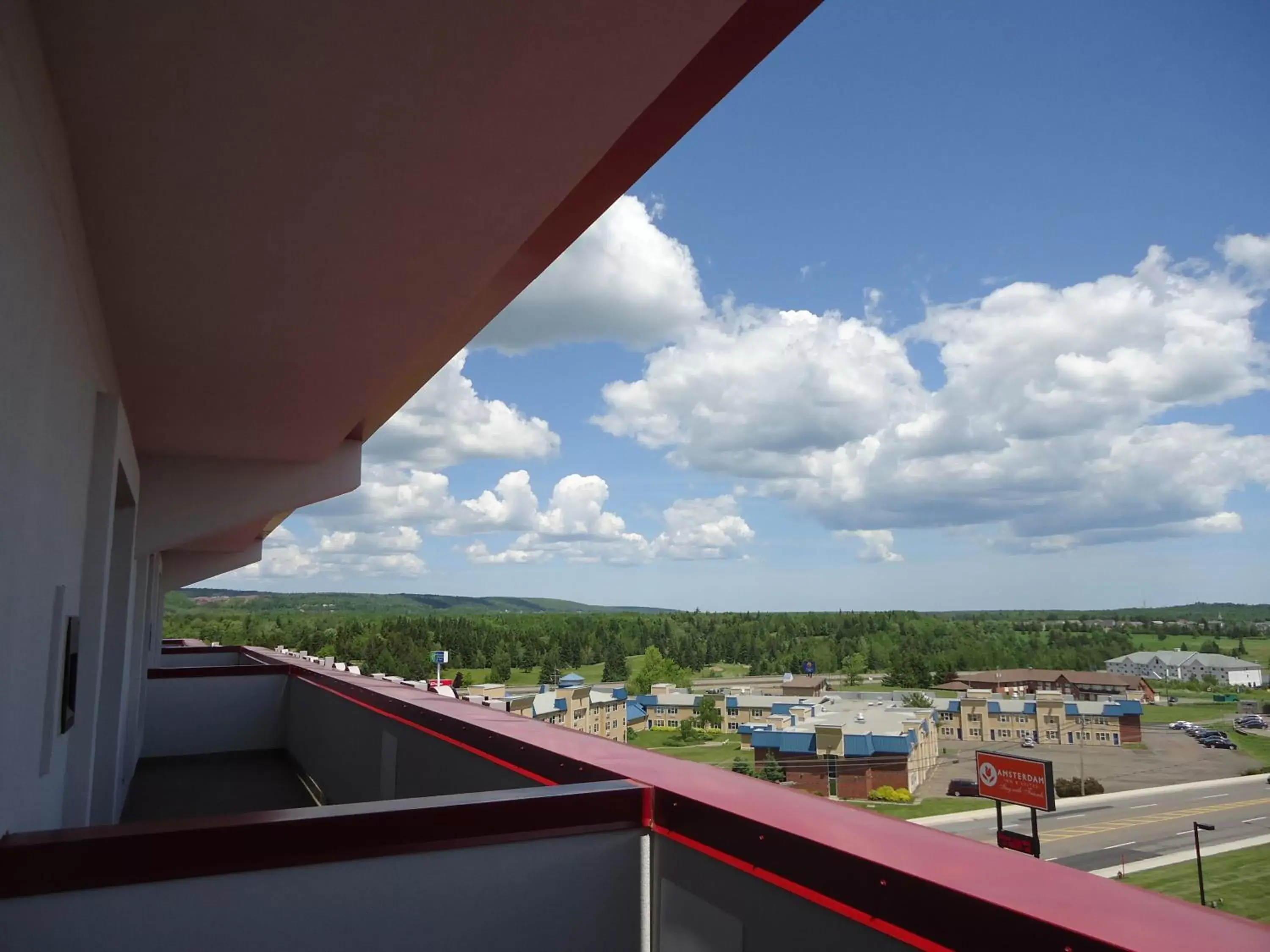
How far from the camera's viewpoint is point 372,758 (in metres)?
4.51

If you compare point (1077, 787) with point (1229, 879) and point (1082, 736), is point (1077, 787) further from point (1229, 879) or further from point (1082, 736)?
point (1229, 879)

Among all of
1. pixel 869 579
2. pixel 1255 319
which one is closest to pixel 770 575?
pixel 869 579

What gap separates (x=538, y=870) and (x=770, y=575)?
18290mm

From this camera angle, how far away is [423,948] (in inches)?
68.0

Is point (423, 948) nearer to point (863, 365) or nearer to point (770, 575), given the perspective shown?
point (770, 575)

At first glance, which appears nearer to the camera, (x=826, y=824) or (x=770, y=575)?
(x=826, y=824)

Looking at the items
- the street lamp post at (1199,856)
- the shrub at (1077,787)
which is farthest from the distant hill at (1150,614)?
the street lamp post at (1199,856)

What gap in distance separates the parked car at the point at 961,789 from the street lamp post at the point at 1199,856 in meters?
0.78

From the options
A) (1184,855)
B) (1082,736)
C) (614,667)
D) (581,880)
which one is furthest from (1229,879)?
(614,667)

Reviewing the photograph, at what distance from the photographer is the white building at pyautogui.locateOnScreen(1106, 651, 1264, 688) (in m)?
5.57

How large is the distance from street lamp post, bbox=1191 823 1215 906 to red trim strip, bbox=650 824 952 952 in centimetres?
152

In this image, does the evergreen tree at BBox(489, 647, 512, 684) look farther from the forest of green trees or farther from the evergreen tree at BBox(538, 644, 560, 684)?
the evergreen tree at BBox(538, 644, 560, 684)

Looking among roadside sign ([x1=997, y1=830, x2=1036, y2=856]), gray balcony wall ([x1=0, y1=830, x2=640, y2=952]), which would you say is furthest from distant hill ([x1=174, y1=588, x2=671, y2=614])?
gray balcony wall ([x1=0, y1=830, x2=640, y2=952])

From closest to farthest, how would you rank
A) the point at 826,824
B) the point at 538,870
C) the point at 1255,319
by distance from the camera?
the point at 826,824 → the point at 538,870 → the point at 1255,319
